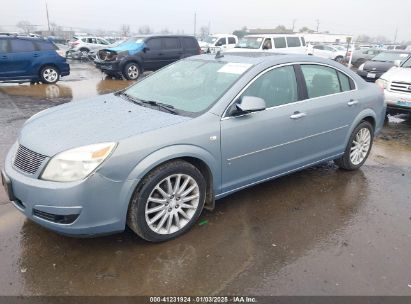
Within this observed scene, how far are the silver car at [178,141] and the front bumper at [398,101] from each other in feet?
12.0

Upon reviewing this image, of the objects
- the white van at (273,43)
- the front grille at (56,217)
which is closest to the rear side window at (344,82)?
the front grille at (56,217)

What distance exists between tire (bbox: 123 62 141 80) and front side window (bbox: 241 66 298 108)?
11.4 meters

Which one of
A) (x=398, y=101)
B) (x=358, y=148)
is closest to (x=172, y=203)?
(x=358, y=148)

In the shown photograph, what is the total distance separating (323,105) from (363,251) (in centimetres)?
177

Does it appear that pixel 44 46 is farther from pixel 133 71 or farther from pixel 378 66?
pixel 378 66

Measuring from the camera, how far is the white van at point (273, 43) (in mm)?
18906

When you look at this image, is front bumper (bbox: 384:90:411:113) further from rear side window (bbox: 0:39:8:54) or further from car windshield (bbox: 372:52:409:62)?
rear side window (bbox: 0:39:8:54)

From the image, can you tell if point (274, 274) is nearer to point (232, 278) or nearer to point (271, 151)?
point (232, 278)

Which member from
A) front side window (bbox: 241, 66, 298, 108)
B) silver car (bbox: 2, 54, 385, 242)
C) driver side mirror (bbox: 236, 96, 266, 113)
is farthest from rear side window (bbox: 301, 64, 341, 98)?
driver side mirror (bbox: 236, 96, 266, 113)

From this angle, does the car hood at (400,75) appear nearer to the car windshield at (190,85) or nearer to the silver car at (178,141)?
the silver car at (178,141)

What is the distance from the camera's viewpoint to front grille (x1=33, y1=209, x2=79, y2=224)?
2834 millimetres

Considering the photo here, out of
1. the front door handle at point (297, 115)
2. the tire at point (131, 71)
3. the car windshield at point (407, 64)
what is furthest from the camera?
the tire at point (131, 71)

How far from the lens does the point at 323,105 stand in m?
4.36

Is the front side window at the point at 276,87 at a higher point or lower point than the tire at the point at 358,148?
higher
